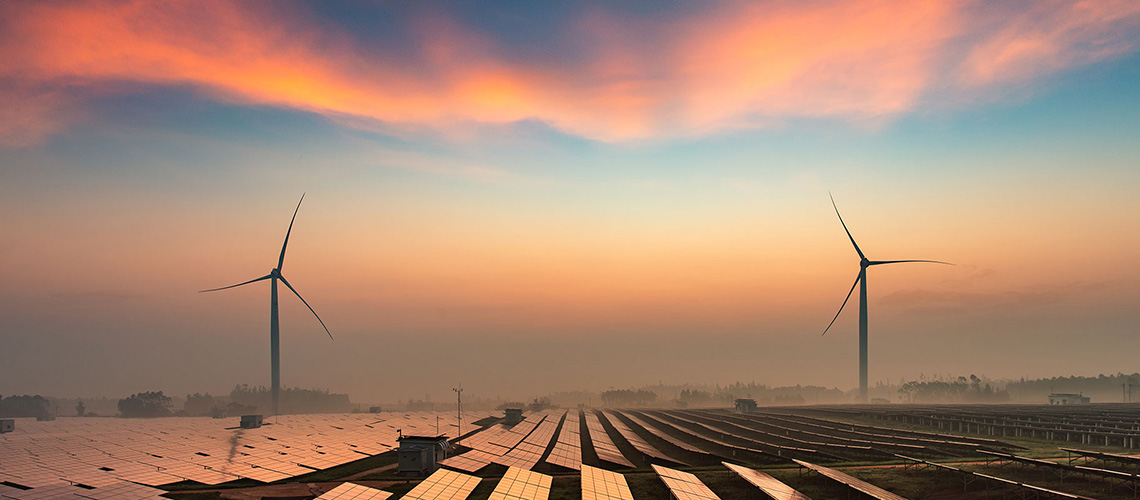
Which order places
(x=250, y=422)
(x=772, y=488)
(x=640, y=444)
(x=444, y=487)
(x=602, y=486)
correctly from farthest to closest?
(x=250, y=422), (x=640, y=444), (x=772, y=488), (x=444, y=487), (x=602, y=486)

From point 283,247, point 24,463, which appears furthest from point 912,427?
point 283,247

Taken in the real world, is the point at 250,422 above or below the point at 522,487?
below

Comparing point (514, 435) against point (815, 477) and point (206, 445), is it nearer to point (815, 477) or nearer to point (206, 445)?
point (206, 445)

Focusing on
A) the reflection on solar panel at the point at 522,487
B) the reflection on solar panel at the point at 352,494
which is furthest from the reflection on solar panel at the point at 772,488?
the reflection on solar panel at the point at 352,494

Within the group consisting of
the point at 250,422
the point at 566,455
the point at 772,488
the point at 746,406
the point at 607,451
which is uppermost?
the point at 772,488

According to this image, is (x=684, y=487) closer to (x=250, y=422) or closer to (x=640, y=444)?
(x=640, y=444)

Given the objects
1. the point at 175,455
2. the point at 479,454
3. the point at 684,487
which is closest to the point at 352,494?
the point at 684,487
